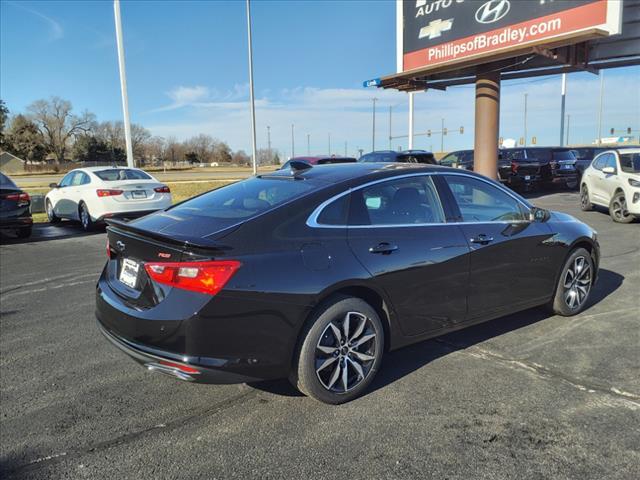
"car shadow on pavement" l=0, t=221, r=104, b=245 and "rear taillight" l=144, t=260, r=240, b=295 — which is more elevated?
"rear taillight" l=144, t=260, r=240, b=295

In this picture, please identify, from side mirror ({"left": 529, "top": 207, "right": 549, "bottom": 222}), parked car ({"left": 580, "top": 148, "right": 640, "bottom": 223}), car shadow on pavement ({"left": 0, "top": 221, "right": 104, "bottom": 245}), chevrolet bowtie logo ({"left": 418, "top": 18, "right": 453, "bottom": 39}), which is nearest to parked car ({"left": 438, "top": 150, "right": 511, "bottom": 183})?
chevrolet bowtie logo ({"left": 418, "top": 18, "right": 453, "bottom": 39})

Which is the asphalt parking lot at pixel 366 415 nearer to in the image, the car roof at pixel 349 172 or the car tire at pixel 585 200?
the car roof at pixel 349 172

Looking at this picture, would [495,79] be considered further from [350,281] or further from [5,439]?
[5,439]

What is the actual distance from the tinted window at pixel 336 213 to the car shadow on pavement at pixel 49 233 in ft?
29.6

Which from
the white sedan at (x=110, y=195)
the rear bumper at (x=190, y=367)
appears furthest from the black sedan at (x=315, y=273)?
the white sedan at (x=110, y=195)

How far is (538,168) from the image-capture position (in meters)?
Answer: 19.3

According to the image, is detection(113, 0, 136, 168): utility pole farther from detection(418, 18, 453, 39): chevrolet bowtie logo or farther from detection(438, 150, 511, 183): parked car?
detection(438, 150, 511, 183): parked car

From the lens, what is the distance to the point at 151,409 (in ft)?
10.5

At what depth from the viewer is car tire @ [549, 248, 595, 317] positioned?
4.73 metres

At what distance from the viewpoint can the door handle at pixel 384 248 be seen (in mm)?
3315

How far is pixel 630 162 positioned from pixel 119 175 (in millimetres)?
11779

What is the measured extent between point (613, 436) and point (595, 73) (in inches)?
608

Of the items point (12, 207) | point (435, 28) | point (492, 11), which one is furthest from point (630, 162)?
Result: point (12, 207)

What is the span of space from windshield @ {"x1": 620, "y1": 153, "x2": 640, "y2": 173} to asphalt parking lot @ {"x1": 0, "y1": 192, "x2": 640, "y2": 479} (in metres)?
7.82
